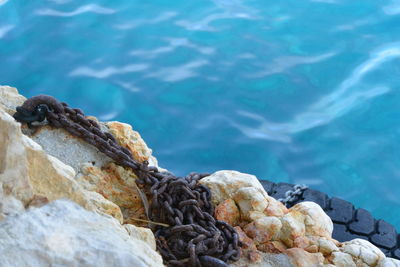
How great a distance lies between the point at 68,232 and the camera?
185 cm

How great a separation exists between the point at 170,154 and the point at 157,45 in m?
2.21

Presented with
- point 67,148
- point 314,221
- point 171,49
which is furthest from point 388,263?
point 171,49

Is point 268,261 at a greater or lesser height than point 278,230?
lesser

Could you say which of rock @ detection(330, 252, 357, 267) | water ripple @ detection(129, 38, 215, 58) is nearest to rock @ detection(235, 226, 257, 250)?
rock @ detection(330, 252, 357, 267)

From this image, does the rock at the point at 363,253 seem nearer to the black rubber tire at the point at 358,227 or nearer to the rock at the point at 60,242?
the black rubber tire at the point at 358,227

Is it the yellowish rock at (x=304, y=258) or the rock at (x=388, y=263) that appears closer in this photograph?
the yellowish rock at (x=304, y=258)

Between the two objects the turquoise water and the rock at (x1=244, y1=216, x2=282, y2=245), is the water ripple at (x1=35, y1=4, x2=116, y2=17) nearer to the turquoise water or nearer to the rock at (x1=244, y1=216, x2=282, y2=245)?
the turquoise water

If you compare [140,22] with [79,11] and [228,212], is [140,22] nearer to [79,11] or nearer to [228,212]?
[79,11]

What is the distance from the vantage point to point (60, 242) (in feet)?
5.94

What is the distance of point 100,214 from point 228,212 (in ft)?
5.09

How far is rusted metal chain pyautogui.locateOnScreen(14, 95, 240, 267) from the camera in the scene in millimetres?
3264

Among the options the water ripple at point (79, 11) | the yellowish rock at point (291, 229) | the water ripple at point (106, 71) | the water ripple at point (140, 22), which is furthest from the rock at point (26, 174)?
the water ripple at point (79, 11)

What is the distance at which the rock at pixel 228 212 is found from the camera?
11.7ft

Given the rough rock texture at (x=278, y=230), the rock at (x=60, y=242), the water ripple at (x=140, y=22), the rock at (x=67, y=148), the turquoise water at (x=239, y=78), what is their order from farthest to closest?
the water ripple at (x=140, y=22), the turquoise water at (x=239, y=78), the rock at (x=67, y=148), the rough rock texture at (x=278, y=230), the rock at (x=60, y=242)
